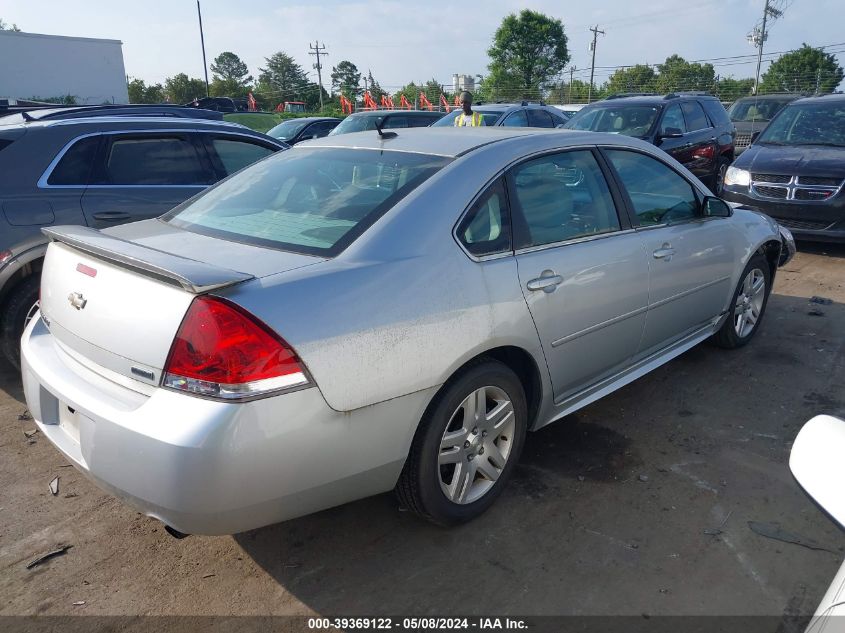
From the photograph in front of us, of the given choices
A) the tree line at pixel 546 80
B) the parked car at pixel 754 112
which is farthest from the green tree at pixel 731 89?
the parked car at pixel 754 112

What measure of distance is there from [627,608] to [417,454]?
37.2 inches

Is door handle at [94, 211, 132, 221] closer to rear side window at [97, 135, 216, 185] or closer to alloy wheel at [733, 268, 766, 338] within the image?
rear side window at [97, 135, 216, 185]

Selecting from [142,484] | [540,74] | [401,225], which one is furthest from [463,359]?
[540,74]

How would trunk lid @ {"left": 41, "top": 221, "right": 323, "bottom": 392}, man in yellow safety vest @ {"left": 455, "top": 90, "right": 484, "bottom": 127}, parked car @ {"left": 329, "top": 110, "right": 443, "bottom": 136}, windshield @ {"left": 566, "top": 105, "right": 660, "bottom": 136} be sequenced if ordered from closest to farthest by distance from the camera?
trunk lid @ {"left": 41, "top": 221, "right": 323, "bottom": 392}
man in yellow safety vest @ {"left": 455, "top": 90, "right": 484, "bottom": 127}
windshield @ {"left": 566, "top": 105, "right": 660, "bottom": 136}
parked car @ {"left": 329, "top": 110, "right": 443, "bottom": 136}

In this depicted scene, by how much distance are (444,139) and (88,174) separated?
281cm

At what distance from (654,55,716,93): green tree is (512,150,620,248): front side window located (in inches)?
1927

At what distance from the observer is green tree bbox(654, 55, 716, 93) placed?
160 feet

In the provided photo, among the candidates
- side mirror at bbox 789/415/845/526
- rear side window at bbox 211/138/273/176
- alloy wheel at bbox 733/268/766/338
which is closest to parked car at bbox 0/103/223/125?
rear side window at bbox 211/138/273/176

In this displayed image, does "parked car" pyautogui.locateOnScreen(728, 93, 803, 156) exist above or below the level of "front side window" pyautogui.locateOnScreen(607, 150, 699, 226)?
above

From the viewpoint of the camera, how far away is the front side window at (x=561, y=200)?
2998 millimetres

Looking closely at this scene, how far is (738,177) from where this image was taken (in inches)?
317

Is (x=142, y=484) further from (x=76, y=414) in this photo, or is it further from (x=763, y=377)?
(x=763, y=377)

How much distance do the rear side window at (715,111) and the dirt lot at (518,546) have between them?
8.44 metres

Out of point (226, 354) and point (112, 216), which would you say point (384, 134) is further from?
point (112, 216)
